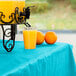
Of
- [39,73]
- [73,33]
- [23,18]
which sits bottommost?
[73,33]

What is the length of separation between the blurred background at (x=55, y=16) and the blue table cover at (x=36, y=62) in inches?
65.7

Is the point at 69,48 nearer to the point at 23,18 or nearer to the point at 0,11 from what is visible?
the point at 23,18

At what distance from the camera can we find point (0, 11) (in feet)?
4.00

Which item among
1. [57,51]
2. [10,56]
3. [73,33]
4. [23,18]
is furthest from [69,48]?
[73,33]

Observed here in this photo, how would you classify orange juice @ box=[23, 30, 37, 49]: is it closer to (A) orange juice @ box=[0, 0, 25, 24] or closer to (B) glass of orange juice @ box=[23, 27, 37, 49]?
(B) glass of orange juice @ box=[23, 27, 37, 49]

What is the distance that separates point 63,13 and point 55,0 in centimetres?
23

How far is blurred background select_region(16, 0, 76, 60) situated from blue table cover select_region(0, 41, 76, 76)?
167 cm

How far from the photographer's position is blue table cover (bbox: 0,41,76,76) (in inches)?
36.3

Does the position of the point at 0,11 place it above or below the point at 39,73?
above

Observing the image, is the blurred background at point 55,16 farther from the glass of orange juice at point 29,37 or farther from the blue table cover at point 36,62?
A: the glass of orange juice at point 29,37

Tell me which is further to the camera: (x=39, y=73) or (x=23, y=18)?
(x=23, y=18)

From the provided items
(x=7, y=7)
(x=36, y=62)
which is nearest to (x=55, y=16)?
(x=7, y=7)

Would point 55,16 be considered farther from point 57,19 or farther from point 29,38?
point 29,38

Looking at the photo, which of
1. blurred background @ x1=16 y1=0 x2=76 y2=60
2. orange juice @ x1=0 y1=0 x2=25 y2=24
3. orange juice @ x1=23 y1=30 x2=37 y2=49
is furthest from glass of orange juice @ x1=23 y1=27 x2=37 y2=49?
blurred background @ x1=16 y1=0 x2=76 y2=60
